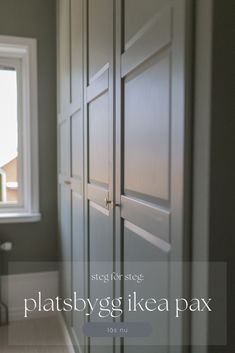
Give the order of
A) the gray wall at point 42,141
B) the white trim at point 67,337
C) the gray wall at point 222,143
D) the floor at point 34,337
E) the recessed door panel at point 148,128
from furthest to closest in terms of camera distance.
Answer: the gray wall at point 42,141
the floor at point 34,337
the white trim at point 67,337
the recessed door panel at point 148,128
the gray wall at point 222,143

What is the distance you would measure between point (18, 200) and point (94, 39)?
166 cm

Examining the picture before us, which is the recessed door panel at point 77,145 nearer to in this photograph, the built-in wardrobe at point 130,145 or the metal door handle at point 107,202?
the built-in wardrobe at point 130,145

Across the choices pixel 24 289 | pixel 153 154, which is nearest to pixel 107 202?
pixel 153 154

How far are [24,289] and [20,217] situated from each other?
1.83 ft

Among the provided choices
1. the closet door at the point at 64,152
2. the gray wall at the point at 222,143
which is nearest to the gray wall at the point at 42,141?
the closet door at the point at 64,152

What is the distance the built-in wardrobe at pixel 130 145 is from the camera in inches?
28.1

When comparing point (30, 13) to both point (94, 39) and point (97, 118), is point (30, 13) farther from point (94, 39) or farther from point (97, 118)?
point (97, 118)

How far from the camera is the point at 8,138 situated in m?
2.62

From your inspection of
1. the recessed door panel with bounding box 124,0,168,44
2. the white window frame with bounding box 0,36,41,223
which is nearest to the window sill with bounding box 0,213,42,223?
the white window frame with bounding box 0,36,41,223

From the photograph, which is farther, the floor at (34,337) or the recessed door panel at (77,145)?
the floor at (34,337)

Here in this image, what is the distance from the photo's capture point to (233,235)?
650 mm

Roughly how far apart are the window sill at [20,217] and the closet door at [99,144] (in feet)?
3.58

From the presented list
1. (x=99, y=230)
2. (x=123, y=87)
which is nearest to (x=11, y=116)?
(x=99, y=230)

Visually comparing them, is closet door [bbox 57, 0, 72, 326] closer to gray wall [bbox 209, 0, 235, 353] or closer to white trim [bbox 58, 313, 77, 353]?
white trim [bbox 58, 313, 77, 353]
